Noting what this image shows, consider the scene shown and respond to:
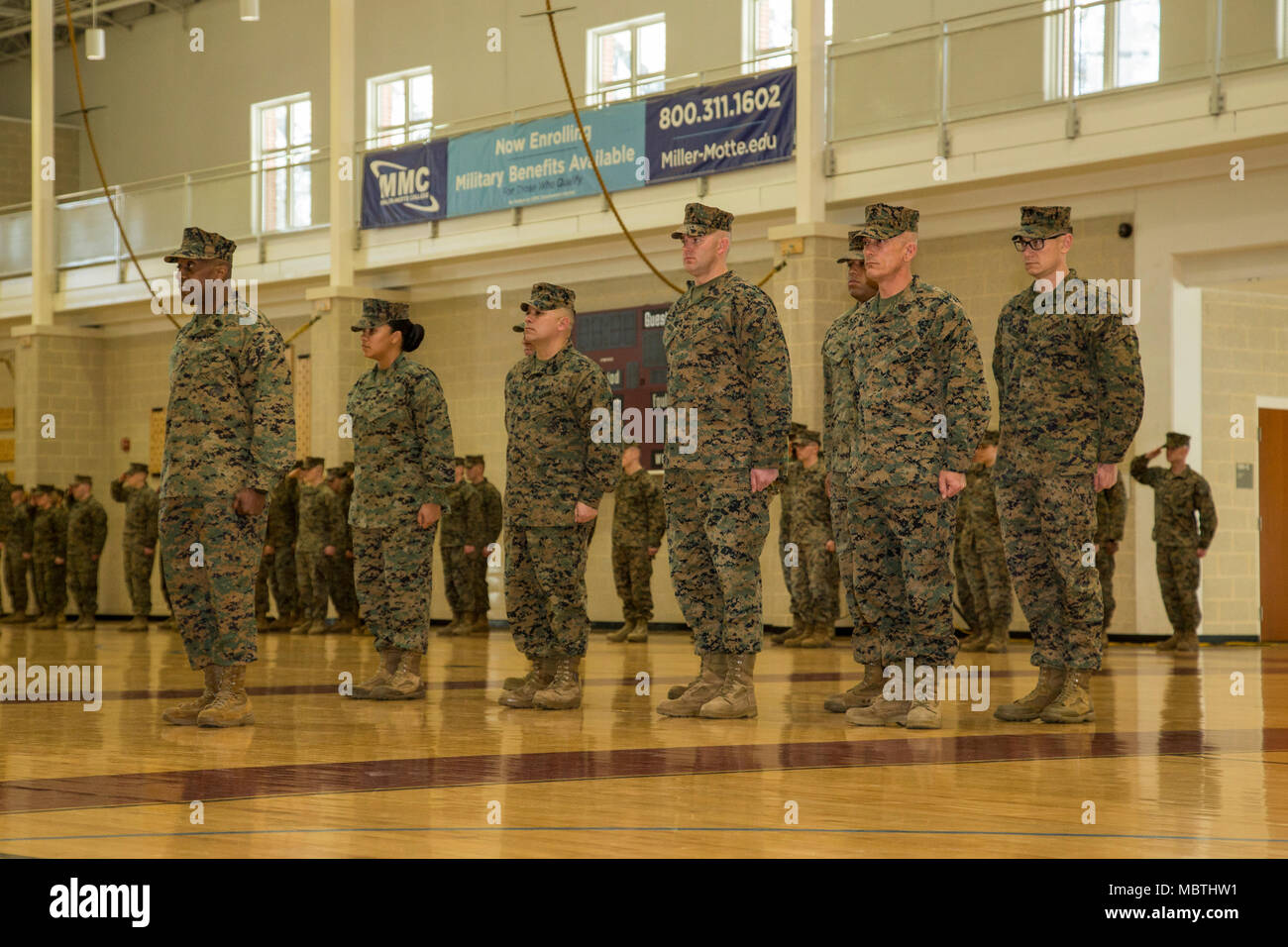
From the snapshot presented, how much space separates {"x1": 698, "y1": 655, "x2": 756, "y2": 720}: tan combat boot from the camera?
5.64 m

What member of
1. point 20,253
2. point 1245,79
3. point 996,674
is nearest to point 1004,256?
point 1245,79

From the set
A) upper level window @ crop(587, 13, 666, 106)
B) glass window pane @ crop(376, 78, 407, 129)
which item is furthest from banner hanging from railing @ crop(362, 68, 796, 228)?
glass window pane @ crop(376, 78, 407, 129)

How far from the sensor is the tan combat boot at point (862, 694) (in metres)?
6.04

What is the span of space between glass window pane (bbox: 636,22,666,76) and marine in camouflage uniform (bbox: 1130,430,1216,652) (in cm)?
675

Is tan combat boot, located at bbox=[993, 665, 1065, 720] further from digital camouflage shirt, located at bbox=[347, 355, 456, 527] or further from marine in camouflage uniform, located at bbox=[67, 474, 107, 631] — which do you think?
marine in camouflage uniform, located at bbox=[67, 474, 107, 631]

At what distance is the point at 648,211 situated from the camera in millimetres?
14156

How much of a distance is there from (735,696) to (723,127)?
870 centimetres

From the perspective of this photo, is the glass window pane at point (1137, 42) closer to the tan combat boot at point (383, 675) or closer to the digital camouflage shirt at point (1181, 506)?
the digital camouflage shirt at point (1181, 506)

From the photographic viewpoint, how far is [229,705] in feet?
18.0

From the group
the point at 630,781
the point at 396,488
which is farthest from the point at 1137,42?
the point at 630,781

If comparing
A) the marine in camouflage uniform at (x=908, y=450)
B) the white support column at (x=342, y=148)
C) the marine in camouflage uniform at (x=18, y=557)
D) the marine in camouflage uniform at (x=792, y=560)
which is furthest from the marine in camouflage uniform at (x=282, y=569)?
the marine in camouflage uniform at (x=908, y=450)

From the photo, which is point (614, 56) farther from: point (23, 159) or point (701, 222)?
point (701, 222)
